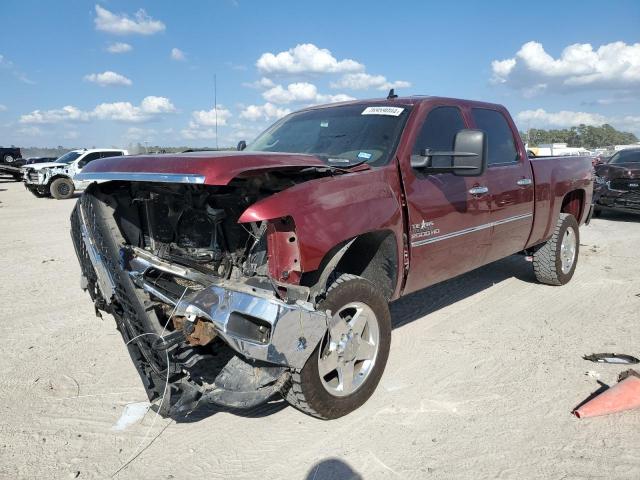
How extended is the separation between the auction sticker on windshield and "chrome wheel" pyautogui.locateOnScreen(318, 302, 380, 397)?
5.34 ft

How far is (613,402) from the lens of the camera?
10.2 ft

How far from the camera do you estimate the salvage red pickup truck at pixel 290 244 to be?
2.64 metres

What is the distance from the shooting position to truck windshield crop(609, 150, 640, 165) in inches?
469

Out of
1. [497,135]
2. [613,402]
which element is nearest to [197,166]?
[613,402]

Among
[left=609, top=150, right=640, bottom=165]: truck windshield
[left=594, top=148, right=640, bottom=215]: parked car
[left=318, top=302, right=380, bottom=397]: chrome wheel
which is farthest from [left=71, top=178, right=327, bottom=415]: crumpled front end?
[left=609, top=150, right=640, bottom=165]: truck windshield

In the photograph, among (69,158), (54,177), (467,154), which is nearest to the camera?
(467,154)

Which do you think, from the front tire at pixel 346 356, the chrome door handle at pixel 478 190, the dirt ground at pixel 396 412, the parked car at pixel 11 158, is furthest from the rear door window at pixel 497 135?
the parked car at pixel 11 158

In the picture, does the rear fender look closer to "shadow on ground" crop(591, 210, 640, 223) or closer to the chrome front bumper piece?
the chrome front bumper piece

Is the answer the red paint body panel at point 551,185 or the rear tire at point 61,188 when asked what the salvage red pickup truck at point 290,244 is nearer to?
the red paint body panel at point 551,185

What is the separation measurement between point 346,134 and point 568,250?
3.78m

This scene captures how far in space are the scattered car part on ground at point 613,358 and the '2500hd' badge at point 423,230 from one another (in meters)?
1.58

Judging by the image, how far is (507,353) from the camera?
4039 millimetres

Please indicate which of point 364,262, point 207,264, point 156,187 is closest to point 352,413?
point 364,262

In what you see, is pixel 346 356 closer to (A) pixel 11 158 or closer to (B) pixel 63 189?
(B) pixel 63 189
